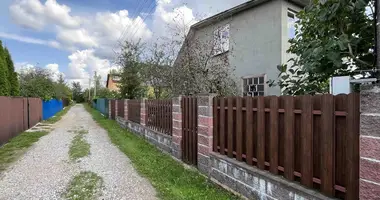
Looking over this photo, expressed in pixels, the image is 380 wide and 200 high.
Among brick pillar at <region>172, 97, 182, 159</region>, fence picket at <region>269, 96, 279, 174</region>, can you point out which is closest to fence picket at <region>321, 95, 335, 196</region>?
fence picket at <region>269, 96, 279, 174</region>

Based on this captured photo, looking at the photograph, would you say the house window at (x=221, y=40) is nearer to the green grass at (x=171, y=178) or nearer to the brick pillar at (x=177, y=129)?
the brick pillar at (x=177, y=129)

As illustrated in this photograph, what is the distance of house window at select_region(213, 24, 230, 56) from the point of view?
10641 mm

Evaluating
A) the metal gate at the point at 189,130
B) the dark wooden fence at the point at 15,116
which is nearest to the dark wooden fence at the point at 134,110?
the dark wooden fence at the point at 15,116

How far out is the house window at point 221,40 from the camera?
10.6 meters

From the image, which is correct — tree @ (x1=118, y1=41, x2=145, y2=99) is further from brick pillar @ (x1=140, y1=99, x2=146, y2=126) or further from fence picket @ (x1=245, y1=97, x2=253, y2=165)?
fence picket @ (x1=245, y1=97, x2=253, y2=165)

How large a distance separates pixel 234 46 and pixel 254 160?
842 cm

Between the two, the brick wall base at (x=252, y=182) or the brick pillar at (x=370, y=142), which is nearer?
the brick pillar at (x=370, y=142)

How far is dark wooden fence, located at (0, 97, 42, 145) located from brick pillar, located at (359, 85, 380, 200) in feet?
33.4

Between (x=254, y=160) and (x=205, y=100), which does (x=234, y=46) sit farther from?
(x=254, y=160)

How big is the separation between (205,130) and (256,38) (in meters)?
6.50

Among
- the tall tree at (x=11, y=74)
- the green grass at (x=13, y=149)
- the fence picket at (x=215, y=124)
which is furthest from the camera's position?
the tall tree at (x=11, y=74)

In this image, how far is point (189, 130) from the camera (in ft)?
20.1

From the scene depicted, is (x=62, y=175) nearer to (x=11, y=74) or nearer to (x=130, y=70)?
(x=11, y=74)

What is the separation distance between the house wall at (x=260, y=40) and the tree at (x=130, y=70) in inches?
361
